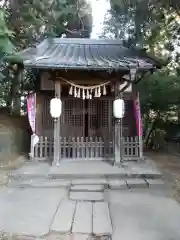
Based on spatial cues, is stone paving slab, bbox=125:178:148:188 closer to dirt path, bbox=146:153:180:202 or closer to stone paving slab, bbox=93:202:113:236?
dirt path, bbox=146:153:180:202

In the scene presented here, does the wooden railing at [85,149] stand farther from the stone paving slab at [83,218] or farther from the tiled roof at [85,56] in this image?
the stone paving slab at [83,218]

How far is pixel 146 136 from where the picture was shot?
17.9 metres

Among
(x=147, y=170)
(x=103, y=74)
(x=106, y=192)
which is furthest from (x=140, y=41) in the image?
(x=106, y=192)

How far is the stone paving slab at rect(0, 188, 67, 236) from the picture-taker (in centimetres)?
491

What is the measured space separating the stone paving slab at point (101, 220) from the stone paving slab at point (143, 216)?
0.33 ft

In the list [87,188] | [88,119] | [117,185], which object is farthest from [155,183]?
[88,119]

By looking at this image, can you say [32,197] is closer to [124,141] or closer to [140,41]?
[124,141]

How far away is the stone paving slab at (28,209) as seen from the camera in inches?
193

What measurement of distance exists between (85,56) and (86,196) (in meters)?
5.76

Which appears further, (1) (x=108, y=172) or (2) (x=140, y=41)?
(2) (x=140, y=41)

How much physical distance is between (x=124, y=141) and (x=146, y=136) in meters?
7.98

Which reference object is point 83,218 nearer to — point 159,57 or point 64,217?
point 64,217

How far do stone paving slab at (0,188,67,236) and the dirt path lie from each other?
2.85 meters

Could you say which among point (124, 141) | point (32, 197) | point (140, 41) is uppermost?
point (140, 41)
